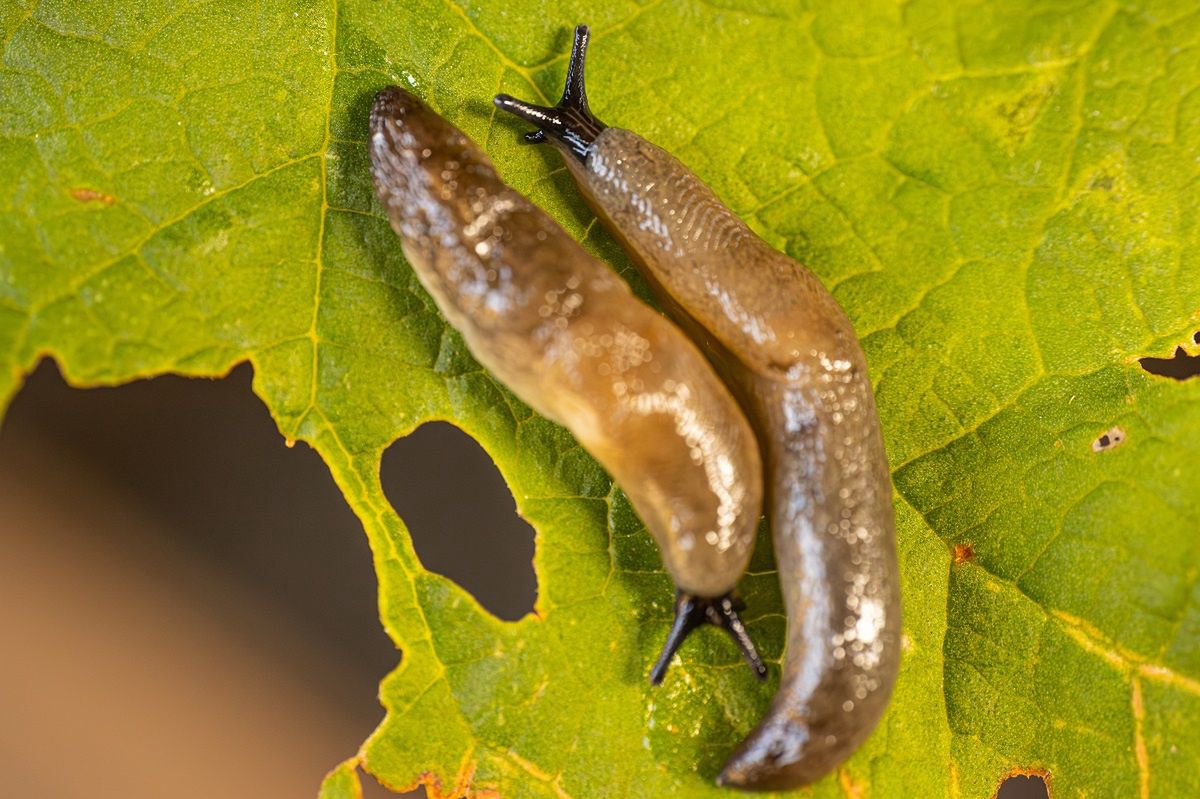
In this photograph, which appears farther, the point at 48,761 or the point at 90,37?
the point at 48,761

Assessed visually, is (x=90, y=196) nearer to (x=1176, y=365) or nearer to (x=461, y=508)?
(x=461, y=508)

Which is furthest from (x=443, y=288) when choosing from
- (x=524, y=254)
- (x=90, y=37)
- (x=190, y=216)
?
(x=90, y=37)

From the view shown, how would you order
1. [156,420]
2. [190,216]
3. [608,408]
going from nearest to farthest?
[608,408], [190,216], [156,420]

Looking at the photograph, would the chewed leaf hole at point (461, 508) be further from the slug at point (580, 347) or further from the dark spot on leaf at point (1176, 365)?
the dark spot on leaf at point (1176, 365)

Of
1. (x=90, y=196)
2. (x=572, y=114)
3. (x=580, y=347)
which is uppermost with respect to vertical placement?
(x=90, y=196)

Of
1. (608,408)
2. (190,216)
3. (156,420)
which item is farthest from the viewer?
(156,420)

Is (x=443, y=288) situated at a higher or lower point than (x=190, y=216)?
lower

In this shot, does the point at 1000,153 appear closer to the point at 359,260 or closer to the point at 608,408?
the point at 608,408

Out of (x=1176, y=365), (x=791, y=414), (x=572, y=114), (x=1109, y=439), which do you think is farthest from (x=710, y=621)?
(x=1176, y=365)
